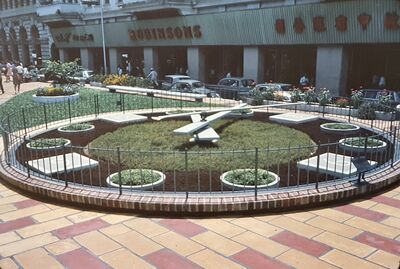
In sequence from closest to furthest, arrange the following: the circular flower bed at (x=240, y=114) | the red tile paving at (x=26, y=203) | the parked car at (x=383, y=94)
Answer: the red tile paving at (x=26, y=203) < the circular flower bed at (x=240, y=114) < the parked car at (x=383, y=94)

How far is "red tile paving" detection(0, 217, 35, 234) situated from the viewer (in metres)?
6.67

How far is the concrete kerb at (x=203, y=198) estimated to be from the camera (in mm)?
7070

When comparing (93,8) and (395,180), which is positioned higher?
(93,8)

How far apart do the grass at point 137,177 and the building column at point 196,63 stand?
25.2 meters

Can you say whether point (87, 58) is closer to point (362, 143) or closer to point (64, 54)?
point (64, 54)

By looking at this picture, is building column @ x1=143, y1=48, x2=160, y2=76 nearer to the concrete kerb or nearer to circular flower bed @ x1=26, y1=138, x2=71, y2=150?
circular flower bed @ x1=26, y1=138, x2=71, y2=150

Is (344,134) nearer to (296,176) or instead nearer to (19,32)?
(296,176)

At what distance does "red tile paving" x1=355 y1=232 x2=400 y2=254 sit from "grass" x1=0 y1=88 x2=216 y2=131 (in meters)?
11.9

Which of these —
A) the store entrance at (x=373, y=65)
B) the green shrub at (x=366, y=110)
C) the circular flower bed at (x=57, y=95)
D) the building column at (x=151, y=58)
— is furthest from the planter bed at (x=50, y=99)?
the store entrance at (x=373, y=65)

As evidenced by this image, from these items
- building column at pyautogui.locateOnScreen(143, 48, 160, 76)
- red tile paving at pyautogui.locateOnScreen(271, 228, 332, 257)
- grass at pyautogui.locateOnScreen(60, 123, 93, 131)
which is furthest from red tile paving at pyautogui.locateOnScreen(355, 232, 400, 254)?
building column at pyautogui.locateOnScreen(143, 48, 160, 76)

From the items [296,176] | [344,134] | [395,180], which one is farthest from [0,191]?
[344,134]

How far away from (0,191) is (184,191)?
3953mm

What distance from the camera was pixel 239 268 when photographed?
5.40 m

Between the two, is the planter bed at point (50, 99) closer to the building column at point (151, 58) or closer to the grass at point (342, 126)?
the grass at point (342, 126)
